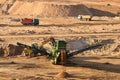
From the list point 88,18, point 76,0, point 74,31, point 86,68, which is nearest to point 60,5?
point 88,18

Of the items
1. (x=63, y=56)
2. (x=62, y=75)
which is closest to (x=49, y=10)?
(x=63, y=56)

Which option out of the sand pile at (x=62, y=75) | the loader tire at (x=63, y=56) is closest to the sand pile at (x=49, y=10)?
the loader tire at (x=63, y=56)

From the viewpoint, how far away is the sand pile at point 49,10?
87.3 metres

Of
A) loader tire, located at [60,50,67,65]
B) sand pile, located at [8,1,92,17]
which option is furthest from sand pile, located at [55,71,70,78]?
sand pile, located at [8,1,92,17]

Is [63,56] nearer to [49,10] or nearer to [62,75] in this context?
[62,75]

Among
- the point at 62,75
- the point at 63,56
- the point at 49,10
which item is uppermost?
the point at 63,56

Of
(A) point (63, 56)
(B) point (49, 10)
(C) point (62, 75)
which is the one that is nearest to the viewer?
(C) point (62, 75)

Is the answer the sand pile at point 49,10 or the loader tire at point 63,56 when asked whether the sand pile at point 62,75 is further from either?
the sand pile at point 49,10

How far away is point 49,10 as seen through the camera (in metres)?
88.2

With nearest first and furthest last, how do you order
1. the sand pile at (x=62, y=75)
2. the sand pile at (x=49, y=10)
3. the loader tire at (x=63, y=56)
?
1. the sand pile at (x=62, y=75)
2. the loader tire at (x=63, y=56)
3. the sand pile at (x=49, y=10)

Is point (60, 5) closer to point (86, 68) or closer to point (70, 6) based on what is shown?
point (70, 6)

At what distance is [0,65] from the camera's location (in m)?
27.1

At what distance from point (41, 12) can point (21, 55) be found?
189 feet

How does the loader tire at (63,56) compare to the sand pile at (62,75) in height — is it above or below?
above
